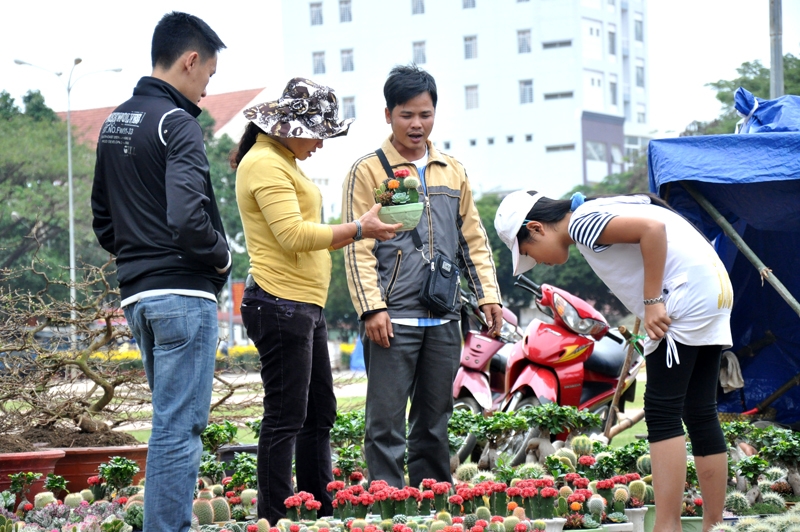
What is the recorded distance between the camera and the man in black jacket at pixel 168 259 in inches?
122

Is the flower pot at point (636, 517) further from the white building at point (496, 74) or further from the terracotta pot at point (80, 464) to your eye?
the white building at point (496, 74)

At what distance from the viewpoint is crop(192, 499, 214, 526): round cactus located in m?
4.00

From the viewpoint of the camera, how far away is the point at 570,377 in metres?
6.46

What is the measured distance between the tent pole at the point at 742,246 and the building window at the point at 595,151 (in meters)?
53.7

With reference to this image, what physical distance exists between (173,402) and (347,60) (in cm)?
6100

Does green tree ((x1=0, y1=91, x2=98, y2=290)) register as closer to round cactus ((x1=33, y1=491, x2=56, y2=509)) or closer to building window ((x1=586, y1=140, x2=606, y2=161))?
round cactus ((x1=33, y1=491, x2=56, y2=509))

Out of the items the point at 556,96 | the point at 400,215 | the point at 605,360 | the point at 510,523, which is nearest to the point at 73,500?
the point at 400,215

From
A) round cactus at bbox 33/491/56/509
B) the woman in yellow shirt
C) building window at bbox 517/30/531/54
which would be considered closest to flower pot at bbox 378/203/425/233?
the woman in yellow shirt

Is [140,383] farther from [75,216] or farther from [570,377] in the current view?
[75,216]

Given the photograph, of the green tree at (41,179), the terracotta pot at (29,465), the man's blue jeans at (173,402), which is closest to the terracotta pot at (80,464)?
the terracotta pot at (29,465)

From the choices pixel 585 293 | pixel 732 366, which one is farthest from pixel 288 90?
pixel 585 293

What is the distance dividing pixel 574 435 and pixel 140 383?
2.67 meters

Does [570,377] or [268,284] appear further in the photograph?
[570,377]

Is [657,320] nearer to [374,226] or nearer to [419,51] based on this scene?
[374,226]
